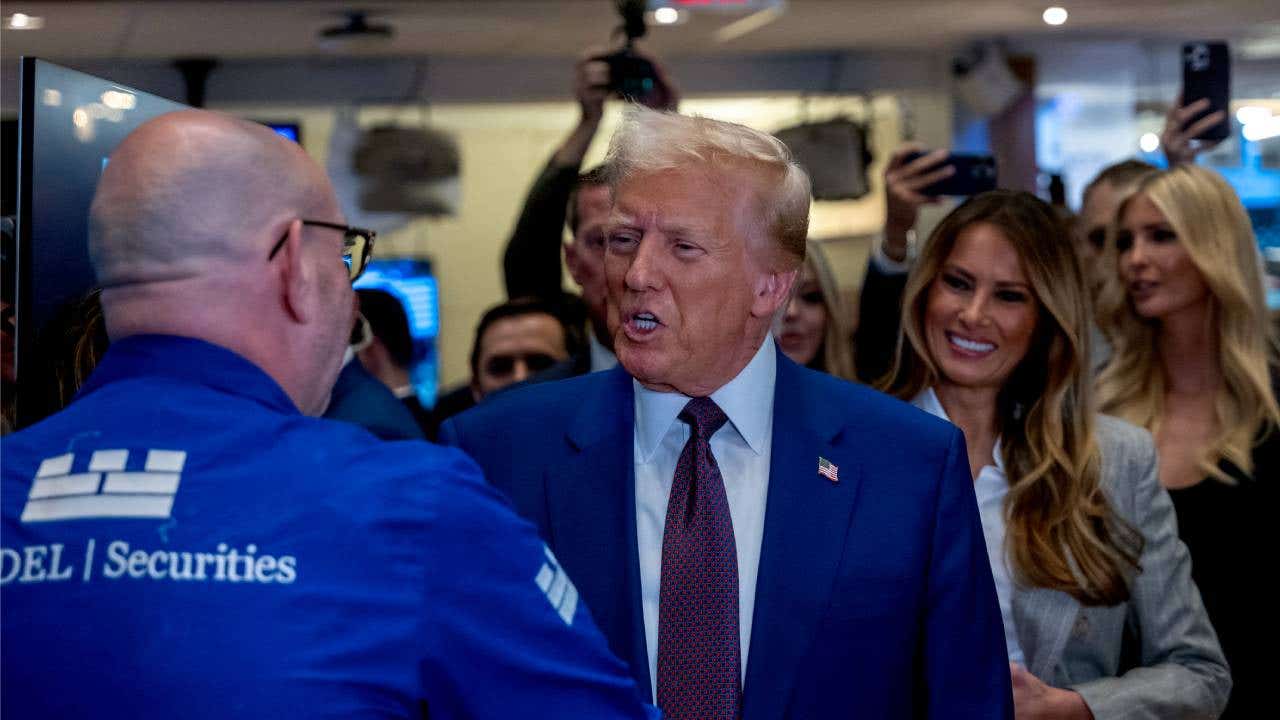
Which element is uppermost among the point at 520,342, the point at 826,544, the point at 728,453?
the point at 520,342

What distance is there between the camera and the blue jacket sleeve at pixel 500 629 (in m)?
1.20

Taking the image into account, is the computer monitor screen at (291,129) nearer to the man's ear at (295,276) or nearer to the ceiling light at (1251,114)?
the ceiling light at (1251,114)

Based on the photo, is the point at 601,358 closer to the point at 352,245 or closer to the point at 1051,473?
the point at 1051,473

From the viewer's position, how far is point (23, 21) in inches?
228

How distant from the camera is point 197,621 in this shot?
115 cm

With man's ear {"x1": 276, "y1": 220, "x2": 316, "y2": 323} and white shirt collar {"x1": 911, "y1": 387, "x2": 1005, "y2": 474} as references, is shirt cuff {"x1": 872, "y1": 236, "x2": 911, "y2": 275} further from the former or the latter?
man's ear {"x1": 276, "y1": 220, "x2": 316, "y2": 323}

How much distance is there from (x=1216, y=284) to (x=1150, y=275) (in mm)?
140

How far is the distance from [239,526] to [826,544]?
0.90 m

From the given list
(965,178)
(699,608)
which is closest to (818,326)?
(965,178)

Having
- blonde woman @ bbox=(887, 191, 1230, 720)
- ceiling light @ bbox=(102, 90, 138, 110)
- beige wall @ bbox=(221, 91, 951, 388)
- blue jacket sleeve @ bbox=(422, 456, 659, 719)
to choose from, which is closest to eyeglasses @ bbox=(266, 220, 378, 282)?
blue jacket sleeve @ bbox=(422, 456, 659, 719)

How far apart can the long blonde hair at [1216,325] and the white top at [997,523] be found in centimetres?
66

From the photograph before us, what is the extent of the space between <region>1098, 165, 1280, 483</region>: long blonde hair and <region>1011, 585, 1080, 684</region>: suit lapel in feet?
2.39

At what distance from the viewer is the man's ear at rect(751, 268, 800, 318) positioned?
1983 millimetres

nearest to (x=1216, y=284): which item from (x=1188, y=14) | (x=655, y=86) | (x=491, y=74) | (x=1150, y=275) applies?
(x=1150, y=275)
